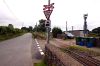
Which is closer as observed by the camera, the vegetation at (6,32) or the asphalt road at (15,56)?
the asphalt road at (15,56)

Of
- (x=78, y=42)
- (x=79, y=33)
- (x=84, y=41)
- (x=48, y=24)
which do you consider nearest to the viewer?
(x=48, y=24)

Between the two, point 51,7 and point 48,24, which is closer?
point 51,7

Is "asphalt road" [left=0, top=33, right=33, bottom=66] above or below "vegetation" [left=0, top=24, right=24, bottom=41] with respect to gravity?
below

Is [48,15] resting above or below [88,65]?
above

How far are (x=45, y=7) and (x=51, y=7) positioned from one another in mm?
427

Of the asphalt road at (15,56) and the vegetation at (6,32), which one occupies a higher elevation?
the vegetation at (6,32)

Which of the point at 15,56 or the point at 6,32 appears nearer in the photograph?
the point at 15,56

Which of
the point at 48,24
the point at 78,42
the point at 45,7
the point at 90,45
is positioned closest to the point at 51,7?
the point at 45,7

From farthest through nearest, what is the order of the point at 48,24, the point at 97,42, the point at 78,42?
the point at 78,42 < the point at 97,42 < the point at 48,24

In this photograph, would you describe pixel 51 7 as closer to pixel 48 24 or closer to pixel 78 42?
pixel 48 24

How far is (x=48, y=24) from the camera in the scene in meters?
10.6

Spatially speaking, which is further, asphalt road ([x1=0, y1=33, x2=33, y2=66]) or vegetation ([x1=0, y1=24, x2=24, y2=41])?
vegetation ([x1=0, y1=24, x2=24, y2=41])

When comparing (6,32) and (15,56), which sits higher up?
(6,32)

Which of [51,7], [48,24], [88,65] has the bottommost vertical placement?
[88,65]
